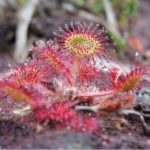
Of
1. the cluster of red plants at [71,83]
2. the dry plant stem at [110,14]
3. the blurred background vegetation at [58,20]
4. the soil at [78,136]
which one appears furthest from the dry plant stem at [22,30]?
the soil at [78,136]

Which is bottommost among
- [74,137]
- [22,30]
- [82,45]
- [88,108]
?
[74,137]

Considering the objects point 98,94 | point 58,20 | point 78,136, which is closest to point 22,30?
point 58,20

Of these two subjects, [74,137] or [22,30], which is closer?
[74,137]

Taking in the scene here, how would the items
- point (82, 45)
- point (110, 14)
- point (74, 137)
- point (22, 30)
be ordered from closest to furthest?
point (74, 137) < point (82, 45) < point (22, 30) < point (110, 14)

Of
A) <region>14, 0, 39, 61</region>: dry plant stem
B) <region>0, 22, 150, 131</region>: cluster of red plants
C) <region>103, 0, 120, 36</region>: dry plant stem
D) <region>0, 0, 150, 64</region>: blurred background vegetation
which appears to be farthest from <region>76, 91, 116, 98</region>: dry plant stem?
<region>103, 0, 120, 36</region>: dry plant stem

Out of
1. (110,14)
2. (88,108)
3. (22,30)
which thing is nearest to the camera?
(88,108)

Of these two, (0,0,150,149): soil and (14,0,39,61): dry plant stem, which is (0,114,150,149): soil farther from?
(14,0,39,61): dry plant stem

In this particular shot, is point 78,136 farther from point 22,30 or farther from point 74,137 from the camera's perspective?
point 22,30
